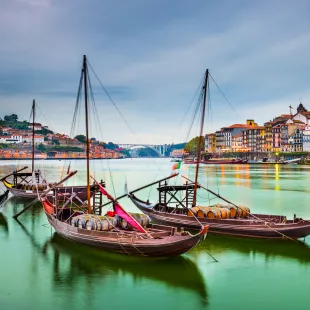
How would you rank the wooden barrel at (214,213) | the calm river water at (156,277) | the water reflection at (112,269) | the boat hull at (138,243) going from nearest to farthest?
the calm river water at (156,277), the water reflection at (112,269), the boat hull at (138,243), the wooden barrel at (214,213)

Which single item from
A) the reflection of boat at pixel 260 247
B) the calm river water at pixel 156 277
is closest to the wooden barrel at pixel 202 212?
the reflection of boat at pixel 260 247

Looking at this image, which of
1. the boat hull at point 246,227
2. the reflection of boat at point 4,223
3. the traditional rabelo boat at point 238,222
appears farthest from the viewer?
the reflection of boat at point 4,223

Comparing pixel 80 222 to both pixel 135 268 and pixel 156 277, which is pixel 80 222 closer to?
pixel 135 268

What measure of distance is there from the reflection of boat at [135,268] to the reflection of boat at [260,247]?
9.14 ft

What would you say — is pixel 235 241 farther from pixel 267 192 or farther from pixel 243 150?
pixel 243 150

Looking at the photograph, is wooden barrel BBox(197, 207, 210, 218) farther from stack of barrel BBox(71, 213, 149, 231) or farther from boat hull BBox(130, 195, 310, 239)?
stack of barrel BBox(71, 213, 149, 231)

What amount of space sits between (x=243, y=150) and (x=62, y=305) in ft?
618

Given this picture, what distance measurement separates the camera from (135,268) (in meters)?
18.1

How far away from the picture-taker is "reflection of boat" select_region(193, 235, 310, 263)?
2086 cm

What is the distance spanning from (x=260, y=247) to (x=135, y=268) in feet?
24.4

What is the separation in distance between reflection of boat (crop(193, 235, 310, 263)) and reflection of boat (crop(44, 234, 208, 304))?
2.79m

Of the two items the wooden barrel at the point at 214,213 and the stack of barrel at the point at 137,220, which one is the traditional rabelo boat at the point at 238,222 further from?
the stack of barrel at the point at 137,220

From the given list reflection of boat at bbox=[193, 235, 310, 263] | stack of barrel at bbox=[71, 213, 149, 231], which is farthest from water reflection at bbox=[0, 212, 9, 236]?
reflection of boat at bbox=[193, 235, 310, 263]

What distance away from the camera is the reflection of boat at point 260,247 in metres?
20.9
